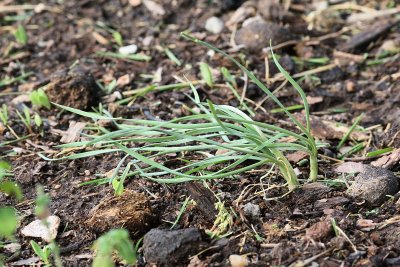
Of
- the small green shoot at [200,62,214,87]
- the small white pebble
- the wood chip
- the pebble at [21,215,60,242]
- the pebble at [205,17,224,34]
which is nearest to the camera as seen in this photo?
the small white pebble

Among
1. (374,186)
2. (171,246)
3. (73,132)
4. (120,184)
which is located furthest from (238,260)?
(73,132)

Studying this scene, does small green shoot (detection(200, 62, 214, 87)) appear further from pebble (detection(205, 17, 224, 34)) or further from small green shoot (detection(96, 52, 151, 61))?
pebble (detection(205, 17, 224, 34))

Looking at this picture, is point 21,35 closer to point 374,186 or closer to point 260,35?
point 260,35

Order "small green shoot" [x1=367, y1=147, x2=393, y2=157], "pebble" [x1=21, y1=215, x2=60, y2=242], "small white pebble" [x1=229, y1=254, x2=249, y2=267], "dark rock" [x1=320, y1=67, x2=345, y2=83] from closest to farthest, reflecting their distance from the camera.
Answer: "small white pebble" [x1=229, y1=254, x2=249, y2=267] < "pebble" [x1=21, y1=215, x2=60, y2=242] < "small green shoot" [x1=367, y1=147, x2=393, y2=157] < "dark rock" [x1=320, y1=67, x2=345, y2=83]

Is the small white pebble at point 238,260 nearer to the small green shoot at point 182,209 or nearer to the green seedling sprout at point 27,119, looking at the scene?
the small green shoot at point 182,209

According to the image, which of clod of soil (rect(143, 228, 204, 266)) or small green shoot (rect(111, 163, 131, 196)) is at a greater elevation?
small green shoot (rect(111, 163, 131, 196))

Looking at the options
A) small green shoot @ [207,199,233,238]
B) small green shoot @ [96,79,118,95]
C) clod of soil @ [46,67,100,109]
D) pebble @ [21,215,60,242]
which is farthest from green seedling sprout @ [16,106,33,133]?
small green shoot @ [207,199,233,238]

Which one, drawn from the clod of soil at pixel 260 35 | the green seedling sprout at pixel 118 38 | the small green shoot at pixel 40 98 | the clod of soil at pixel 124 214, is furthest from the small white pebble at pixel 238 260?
the green seedling sprout at pixel 118 38
